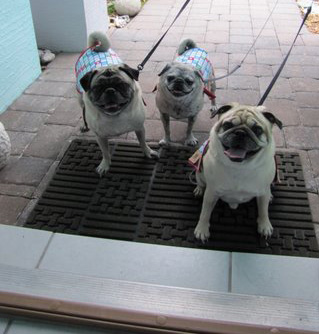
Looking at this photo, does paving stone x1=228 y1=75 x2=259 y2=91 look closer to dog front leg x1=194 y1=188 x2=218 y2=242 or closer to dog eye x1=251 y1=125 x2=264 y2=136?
dog front leg x1=194 y1=188 x2=218 y2=242

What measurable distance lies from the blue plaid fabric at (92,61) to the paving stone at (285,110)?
1.63 m

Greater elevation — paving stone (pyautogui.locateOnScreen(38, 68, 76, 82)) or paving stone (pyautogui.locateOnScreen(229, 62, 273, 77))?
paving stone (pyautogui.locateOnScreen(229, 62, 273, 77))

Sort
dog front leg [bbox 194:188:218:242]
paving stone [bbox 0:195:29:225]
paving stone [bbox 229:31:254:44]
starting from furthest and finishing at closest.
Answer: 1. paving stone [bbox 229:31:254:44]
2. paving stone [bbox 0:195:29:225]
3. dog front leg [bbox 194:188:218:242]

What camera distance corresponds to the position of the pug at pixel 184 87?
255 cm

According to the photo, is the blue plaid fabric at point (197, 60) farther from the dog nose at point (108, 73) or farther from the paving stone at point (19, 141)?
the paving stone at point (19, 141)

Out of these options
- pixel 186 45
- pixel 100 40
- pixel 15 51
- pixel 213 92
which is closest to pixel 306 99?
pixel 213 92

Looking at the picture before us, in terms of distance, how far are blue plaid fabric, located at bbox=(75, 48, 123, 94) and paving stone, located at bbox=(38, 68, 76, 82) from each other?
1.35 m

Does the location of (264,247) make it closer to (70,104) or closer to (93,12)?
(70,104)

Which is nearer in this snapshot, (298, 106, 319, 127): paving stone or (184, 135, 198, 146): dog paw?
(184, 135, 198, 146): dog paw

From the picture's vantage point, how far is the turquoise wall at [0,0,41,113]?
3646 mm

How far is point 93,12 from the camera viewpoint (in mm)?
4930

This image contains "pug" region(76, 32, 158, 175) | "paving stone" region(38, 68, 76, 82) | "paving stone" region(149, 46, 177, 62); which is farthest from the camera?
"paving stone" region(149, 46, 177, 62)

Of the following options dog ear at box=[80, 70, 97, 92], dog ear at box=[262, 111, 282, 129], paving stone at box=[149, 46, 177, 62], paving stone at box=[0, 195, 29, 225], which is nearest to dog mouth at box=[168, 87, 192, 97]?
dog ear at box=[80, 70, 97, 92]

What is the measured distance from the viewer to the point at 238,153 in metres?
1.73
